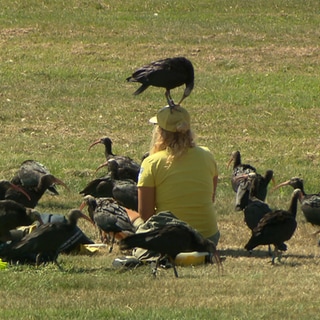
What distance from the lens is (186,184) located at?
10148 millimetres

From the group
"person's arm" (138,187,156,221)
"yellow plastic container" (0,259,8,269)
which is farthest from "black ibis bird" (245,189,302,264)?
"yellow plastic container" (0,259,8,269)

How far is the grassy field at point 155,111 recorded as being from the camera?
332 inches

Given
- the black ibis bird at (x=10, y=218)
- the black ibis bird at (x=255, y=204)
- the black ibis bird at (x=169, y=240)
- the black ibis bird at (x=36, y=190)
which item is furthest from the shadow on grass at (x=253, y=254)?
the black ibis bird at (x=36, y=190)

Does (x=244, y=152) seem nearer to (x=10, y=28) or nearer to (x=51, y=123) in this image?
(x=51, y=123)

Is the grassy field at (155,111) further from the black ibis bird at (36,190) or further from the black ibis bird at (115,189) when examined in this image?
the black ibis bird at (36,190)

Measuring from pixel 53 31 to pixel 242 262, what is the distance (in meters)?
16.8

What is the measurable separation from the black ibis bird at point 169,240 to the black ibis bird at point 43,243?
0.76 meters

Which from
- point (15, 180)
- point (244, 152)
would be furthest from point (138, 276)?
point (244, 152)

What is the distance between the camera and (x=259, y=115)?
19.8 m

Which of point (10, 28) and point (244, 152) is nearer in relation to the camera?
point (244, 152)

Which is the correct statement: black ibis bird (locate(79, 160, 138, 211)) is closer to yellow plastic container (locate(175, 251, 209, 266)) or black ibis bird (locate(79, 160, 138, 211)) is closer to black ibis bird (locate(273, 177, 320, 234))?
black ibis bird (locate(273, 177, 320, 234))

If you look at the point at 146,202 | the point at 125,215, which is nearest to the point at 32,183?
the point at 125,215

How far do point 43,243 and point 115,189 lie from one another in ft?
8.61

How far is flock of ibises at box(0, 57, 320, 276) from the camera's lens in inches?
368
